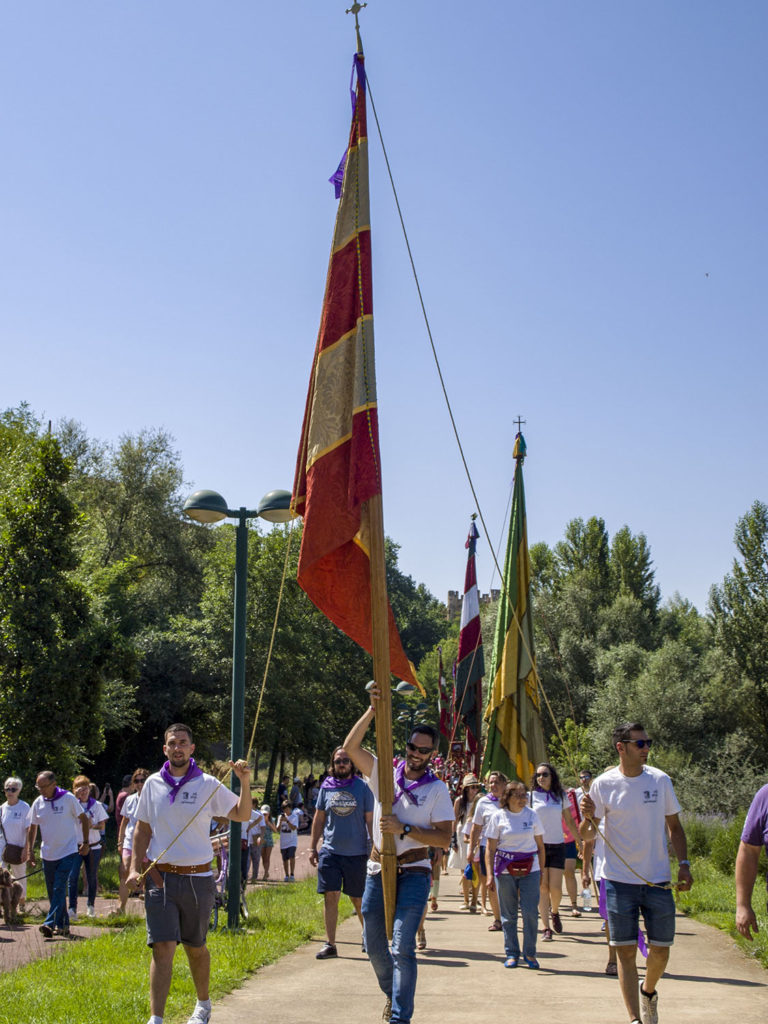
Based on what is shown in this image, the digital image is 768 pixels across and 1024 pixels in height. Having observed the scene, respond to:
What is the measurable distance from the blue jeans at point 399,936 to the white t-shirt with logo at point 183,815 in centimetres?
106

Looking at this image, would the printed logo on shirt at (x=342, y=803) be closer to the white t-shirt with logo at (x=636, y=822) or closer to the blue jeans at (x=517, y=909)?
the blue jeans at (x=517, y=909)

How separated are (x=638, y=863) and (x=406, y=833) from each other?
1596 millimetres

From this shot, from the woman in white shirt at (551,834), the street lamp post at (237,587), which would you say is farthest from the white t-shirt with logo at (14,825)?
the woman in white shirt at (551,834)

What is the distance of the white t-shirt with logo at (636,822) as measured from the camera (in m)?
6.78

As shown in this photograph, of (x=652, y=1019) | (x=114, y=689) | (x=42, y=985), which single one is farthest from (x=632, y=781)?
(x=114, y=689)

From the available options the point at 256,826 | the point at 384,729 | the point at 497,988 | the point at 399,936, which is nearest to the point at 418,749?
the point at 384,729

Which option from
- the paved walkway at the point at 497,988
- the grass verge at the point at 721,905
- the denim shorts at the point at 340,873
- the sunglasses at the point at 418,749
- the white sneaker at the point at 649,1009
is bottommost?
the grass verge at the point at 721,905

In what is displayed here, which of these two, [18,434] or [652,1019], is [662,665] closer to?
[18,434]

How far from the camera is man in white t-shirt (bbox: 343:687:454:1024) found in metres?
6.20

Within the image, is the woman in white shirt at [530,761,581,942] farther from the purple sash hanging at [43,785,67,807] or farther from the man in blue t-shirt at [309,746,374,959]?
the purple sash hanging at [43,785,67,807]

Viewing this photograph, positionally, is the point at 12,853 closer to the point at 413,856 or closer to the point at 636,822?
the point at 413,856

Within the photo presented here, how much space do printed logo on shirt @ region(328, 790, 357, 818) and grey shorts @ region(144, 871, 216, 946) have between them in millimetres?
3810

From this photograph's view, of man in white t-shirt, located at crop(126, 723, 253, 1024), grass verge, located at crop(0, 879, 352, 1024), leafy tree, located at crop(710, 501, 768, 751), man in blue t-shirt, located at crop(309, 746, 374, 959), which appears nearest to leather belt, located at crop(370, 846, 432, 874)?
man in white t-shirt, located at crop(126, 723, 253, 1024)

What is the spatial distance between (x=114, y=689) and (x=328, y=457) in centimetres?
2704
